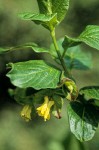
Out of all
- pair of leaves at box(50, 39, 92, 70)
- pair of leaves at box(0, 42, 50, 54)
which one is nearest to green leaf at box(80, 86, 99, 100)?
pair of leaves at box(0, 42, 50, 54)

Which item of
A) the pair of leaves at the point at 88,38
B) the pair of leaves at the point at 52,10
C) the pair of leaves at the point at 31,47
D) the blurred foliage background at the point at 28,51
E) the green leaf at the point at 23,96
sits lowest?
the blurred foliage background at the point at 28,51

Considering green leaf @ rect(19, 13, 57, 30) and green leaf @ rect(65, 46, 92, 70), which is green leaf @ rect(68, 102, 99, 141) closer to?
green leaf @ rect(19, 13, 57, 30)

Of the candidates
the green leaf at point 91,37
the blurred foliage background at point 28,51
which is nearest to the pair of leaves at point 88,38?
the green leaf at point 91,37

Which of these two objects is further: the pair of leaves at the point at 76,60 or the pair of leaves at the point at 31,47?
the pair of leaves at the point at 76,60

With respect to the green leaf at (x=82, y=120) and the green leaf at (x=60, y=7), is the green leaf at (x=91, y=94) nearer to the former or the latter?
the green leaf at (x=82, y=120)

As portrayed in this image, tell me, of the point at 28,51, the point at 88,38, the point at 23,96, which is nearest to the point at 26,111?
the point at 23,96

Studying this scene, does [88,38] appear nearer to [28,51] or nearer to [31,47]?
[31,47]

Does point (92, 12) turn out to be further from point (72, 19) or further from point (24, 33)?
point (24, 33)
